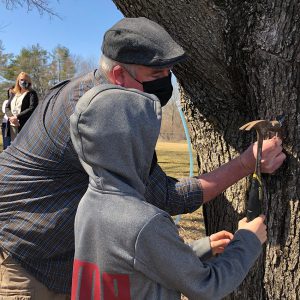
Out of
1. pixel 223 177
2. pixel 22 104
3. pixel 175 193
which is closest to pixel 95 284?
pixel 175 193

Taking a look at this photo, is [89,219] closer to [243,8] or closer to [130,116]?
[130,116]

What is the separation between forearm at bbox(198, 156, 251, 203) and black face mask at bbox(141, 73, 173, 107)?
0.40 m

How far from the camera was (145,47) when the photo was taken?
1.51m

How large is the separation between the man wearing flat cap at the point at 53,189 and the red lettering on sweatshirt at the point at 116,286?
22.2 inches

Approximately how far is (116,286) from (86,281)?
14 cm

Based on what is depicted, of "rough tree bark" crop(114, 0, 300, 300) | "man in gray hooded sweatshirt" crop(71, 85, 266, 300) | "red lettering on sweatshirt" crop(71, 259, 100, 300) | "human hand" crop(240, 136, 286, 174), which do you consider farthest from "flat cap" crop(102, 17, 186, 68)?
"red lettering on sweatshirt" crop(71, 259, 100, 300)

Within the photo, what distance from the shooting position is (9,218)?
1.94 meters

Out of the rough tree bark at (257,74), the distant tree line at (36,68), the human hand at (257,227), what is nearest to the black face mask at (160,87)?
the rough tree bark at (257,74)

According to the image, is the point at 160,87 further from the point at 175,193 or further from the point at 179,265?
the point at 179,265

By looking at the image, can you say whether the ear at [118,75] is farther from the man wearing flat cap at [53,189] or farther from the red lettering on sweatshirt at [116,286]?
the red lettering on sweatshirt at [116,286]

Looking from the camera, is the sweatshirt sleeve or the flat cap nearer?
the sweatshirt sleeve

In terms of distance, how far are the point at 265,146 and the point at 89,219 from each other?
819 mm

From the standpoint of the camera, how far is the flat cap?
151 centimetres

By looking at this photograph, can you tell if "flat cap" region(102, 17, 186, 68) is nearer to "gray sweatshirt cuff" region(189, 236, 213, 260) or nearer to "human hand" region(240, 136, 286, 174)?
"human hand" region(240, 136, 286, 174)
